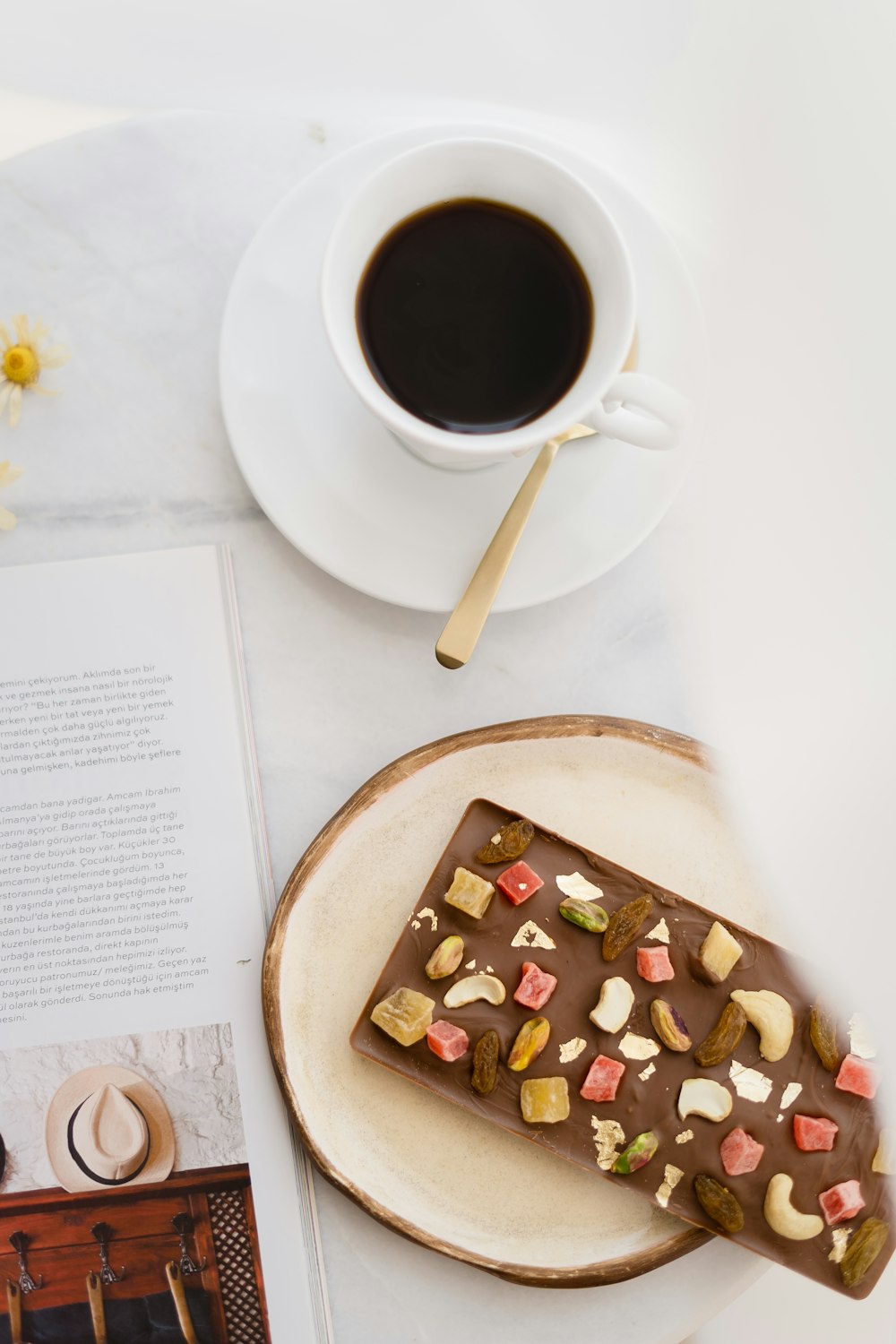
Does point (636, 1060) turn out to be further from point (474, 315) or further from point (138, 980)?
point (474, 315)

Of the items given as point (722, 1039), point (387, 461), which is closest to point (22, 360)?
point (387, 461)

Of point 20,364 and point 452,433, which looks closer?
point 452,433

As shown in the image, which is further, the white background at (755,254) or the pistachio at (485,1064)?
the white background at (755,254)

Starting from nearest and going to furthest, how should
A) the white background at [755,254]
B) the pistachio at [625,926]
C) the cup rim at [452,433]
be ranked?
the cup rim at [452,433], the pistachio at [625,926], the white background at [755,254]

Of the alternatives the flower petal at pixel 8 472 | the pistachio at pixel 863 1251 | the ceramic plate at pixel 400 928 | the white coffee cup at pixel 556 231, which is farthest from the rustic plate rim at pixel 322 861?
the flower petal at pixel 8 472

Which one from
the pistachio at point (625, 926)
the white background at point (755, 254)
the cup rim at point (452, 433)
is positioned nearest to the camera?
the cup rim at point (452, 433)

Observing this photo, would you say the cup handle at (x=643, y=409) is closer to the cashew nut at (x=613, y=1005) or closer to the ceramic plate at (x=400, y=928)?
the ceramic plate at (x=400, y=928)

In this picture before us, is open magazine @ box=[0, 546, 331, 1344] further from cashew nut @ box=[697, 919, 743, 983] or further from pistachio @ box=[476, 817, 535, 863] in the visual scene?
cashew nut @ box=[697, 919, 743, 983]
